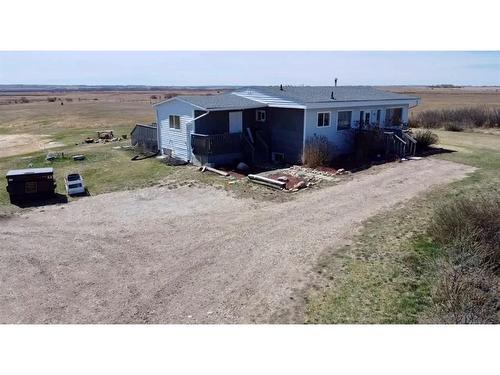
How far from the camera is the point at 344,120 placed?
65.0ft

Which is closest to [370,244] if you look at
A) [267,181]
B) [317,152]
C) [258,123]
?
[267,181]

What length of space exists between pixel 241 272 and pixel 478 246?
4.99 meters

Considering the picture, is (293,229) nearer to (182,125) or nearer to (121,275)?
(121,275)

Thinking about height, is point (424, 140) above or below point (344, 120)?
below

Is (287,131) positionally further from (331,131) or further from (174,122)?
(174,122)

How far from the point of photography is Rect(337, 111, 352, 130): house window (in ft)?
64.0

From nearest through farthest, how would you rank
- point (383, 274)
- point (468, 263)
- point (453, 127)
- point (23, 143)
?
1. point (468, 263)
2. point (383, 274)
3. point (23, 143)
4. point (453, 127)

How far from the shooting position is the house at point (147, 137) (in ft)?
73.8

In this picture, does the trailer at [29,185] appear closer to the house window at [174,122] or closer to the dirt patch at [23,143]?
the house window at [174,122]

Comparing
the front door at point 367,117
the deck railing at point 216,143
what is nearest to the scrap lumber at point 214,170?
the deck railing at point 216,143

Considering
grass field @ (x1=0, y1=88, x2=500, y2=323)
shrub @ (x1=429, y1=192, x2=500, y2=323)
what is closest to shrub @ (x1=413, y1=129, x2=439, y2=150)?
grass field @ (x1=0, y1=88, x2=500, y2=323)

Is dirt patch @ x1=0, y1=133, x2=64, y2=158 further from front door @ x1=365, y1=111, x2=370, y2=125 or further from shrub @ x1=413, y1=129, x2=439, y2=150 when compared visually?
shrub @ x1=413, y1=129, x2=439, y2=150

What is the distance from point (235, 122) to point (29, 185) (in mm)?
9192

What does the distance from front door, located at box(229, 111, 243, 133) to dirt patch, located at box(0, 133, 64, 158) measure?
45.5 ft
